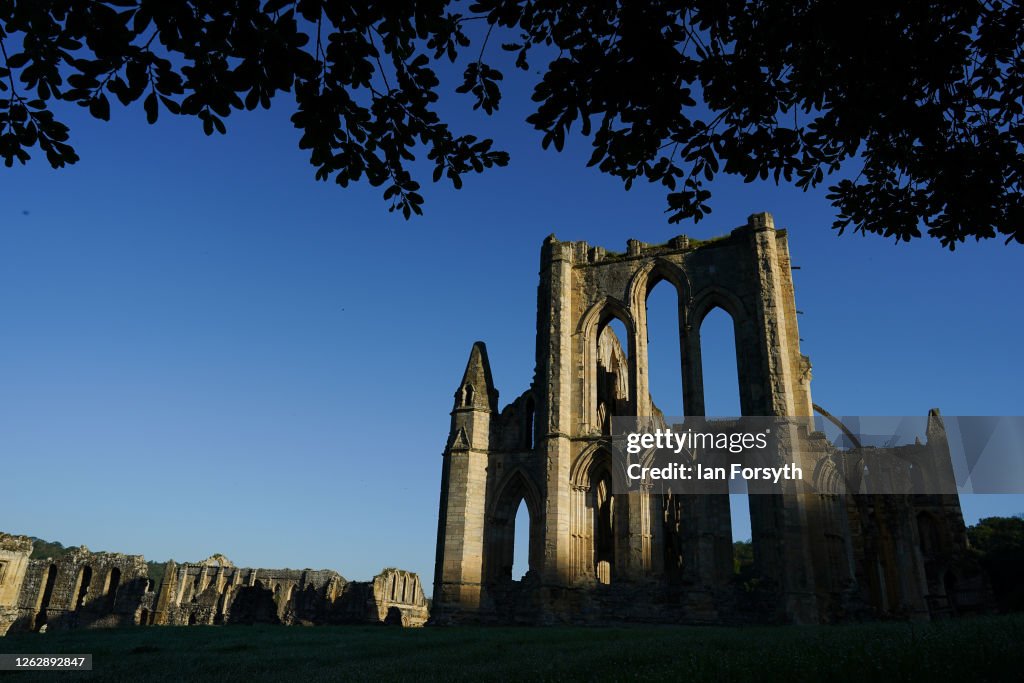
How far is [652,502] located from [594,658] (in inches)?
482

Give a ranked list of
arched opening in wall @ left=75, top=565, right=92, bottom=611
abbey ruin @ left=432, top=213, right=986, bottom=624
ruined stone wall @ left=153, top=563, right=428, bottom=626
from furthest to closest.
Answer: ruined stone wall @ left=153, top=563, right=428, bottom=626
arched opening in wall @ left=75, top=565, right=92, bottom=611
abbey ruin @ left=432, top=213, right=986, bottom=624

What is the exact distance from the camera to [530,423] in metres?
24.2

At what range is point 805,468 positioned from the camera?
19.0 meters

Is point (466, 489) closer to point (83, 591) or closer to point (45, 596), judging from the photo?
point (83, 591)

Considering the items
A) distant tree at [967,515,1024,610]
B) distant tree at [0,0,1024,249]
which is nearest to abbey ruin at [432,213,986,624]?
distant tree at [967,515,1024,610]

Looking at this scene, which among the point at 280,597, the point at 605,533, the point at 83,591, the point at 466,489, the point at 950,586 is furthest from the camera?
the point at 280,597

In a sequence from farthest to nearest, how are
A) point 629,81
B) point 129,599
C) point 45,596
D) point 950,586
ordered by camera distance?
point 45,596, point 129,599, point 950,586, point 629,81

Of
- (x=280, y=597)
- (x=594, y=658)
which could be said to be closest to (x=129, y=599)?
(x=280, y=597)

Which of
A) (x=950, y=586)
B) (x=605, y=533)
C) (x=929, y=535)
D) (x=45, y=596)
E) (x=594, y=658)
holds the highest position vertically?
(x=929, y=535)

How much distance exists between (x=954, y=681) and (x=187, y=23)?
6.82 metres

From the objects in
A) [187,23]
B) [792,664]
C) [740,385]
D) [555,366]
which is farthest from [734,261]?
[187,23]

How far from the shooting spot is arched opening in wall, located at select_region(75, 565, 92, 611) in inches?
1373

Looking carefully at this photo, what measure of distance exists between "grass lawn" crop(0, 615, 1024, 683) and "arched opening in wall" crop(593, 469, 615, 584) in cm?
935

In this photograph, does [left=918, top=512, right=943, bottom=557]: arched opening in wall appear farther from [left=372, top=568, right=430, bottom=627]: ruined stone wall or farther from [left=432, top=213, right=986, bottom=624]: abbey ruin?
[left=372, top=568, right=430, bottom=627]: ruined stone wall
